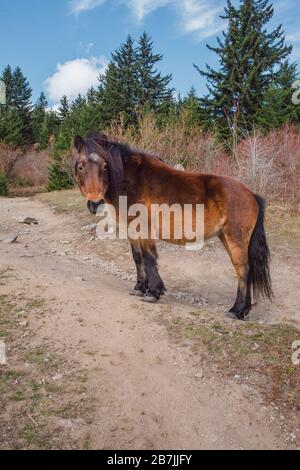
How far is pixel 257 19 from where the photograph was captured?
28.0 meters

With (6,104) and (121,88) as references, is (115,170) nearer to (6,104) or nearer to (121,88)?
(121,88)

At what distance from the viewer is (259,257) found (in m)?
4.42

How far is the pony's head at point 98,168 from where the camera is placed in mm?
4008

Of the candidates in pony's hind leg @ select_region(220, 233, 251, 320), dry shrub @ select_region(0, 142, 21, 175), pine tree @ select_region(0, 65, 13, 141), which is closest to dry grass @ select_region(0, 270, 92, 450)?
pony's hind leg @ select_region(220, 233, 251, 320)

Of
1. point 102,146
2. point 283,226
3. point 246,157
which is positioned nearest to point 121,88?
point 246,157

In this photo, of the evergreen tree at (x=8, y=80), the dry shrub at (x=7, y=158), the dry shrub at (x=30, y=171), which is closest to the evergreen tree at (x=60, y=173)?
the dry shrub at (x=30, y=171)

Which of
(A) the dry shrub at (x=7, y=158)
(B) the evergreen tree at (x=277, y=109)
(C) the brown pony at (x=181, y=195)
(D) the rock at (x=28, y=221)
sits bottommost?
(D) the rock at (x=28, y=221)

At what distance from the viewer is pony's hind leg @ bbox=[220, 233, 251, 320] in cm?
424

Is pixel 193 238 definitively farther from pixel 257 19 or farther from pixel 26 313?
pixel 257 19

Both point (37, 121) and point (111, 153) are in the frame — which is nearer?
point (111, 153)

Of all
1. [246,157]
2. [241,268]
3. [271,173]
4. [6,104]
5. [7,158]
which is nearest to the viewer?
[241,268]

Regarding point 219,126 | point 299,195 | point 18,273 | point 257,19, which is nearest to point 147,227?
point 18,273

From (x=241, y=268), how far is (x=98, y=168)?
197cm

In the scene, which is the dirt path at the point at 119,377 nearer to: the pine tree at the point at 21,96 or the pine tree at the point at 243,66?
the pine tree at the point at 243,66
